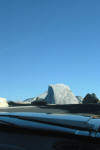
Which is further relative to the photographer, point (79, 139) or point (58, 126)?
point (58, 126)

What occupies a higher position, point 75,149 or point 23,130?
point 23,130

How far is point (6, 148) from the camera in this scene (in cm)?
209

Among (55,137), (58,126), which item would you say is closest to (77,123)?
(58,126)

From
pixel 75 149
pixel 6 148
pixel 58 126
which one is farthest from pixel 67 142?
pixel 6 148

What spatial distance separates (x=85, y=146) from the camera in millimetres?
1979

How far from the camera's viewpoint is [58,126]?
7.37 ft

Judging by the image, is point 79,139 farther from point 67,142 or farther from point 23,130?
point 23,130

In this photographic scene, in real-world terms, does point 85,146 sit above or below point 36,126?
below

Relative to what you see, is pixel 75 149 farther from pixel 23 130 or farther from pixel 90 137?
pixel 23 130

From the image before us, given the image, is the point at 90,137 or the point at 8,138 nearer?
the point at 90,137

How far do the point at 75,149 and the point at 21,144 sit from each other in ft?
1.32

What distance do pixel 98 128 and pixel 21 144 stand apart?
1.96ft

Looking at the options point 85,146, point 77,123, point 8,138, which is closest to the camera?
point 85,146

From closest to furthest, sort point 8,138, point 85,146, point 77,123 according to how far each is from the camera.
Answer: point 85,146 < point 8,138 < point 77,123
